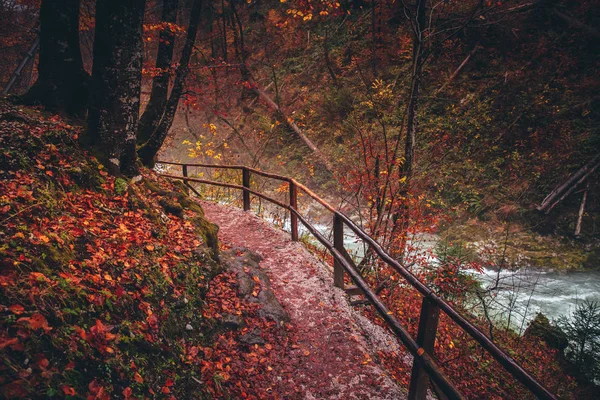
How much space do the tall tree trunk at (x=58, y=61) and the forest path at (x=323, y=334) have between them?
3.52m

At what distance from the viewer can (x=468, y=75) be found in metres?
12.4

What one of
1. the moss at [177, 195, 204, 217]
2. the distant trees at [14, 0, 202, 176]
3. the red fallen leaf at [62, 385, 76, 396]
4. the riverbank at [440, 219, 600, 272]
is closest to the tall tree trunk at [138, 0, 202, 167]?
the distant trees at [14, 0, 202, 176]

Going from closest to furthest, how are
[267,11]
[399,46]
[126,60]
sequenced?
1. [126,60]
2. [399,46]
3. [267,11]

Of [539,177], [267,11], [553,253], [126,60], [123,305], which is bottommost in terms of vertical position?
[553,253]

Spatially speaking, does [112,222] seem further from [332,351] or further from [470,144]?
[470,144]

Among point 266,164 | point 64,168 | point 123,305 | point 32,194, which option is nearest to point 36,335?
point 123,305

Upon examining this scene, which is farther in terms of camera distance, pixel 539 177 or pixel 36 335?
pixel 539 177

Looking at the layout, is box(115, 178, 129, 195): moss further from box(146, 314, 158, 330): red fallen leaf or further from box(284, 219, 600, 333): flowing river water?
box(284, 219, 600, 333): flowing river water

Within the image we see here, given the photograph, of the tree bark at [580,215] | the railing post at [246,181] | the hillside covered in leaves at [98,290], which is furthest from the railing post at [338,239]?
the tree bark at [580,215]

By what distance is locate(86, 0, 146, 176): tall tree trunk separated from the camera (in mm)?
3549

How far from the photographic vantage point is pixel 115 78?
371cm

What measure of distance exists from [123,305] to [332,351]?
7.38 feet

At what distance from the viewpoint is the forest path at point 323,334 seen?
283cm

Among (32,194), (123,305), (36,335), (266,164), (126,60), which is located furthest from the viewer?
(266,164)
